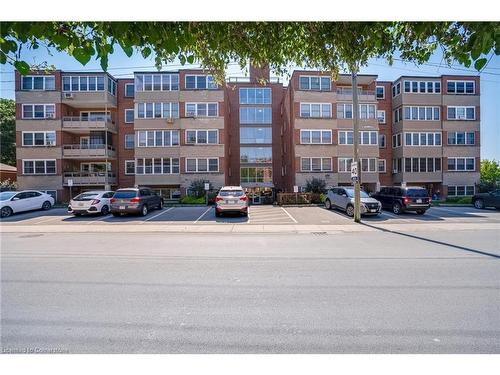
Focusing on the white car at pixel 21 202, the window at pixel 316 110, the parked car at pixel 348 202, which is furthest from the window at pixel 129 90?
the parked car at pixel 348 202

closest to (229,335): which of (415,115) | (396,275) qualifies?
(396,275)

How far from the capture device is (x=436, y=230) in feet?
40.2

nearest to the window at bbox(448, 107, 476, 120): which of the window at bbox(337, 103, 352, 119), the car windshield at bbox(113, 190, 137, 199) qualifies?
the window at bbox(337, 103, 352, 119)

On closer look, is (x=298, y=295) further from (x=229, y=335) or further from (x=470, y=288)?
(x=470, y=288)

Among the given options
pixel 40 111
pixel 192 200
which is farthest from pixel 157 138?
pixel 40 111

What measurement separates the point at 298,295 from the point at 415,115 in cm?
3200

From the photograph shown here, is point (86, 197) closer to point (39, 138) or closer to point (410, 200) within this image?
point (39, 138)

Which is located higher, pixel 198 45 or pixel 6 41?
pixel 198 45

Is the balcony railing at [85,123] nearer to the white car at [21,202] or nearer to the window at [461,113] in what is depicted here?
the white car at [21,202]

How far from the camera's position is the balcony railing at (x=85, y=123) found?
27.6m

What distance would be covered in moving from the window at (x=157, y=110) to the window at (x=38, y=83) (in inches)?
335

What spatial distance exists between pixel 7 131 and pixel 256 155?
124 feet

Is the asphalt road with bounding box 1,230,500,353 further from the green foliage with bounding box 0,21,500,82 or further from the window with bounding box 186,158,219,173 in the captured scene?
the window with bounding box 186,158,219,173

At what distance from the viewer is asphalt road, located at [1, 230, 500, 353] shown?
10.9 ft
